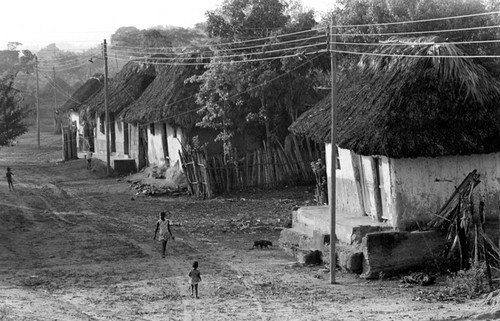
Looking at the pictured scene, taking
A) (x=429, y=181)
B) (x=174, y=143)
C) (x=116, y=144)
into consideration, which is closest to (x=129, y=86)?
(x=116, y=144)

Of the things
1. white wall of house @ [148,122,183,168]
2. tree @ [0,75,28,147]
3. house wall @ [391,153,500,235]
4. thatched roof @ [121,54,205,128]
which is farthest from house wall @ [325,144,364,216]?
tree @ [0,75,28,147]

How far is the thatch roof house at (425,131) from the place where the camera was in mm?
17312

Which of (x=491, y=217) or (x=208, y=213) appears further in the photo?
(x=208, y=213)

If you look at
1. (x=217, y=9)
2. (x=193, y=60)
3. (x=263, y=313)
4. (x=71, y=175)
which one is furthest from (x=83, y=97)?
(x=263, y=313)

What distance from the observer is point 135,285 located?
17047 millimetres

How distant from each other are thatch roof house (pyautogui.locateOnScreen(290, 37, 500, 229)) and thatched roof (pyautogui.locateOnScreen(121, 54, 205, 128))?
13.3 m

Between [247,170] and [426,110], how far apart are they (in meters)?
12.1

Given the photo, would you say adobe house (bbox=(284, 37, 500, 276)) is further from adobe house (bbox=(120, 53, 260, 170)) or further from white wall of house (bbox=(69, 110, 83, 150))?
white wall of house (bbox=(69, 110, 83, 150))

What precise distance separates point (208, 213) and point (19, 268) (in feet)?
27.4

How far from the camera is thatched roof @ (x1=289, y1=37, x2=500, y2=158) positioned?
56.6 ft

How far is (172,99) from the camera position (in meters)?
32.0

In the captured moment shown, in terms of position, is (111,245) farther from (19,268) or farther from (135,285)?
(135,285)

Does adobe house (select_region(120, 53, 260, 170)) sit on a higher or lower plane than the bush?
higher

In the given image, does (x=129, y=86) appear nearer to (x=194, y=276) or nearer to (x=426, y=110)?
(x=426, y=110)
